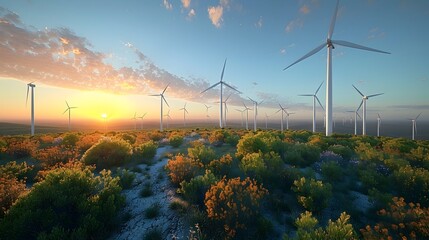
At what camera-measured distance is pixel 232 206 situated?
8188mm

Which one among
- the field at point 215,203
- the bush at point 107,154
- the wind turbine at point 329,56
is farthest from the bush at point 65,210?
the wind turbine at point 329,56

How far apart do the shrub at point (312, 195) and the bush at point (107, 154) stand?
1155 centimetres

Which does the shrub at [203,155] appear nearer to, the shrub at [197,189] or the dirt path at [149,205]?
the dirt path at [149,205]

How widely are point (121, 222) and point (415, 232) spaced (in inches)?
422

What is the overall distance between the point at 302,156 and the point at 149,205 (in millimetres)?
11559

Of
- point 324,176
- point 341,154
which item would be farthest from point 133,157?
point 341,154

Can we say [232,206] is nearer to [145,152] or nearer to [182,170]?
[182,170]

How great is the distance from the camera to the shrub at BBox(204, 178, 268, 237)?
7.65m

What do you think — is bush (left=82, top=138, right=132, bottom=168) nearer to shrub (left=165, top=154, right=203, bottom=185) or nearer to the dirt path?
the dirt path

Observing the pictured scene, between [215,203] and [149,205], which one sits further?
[149,205]

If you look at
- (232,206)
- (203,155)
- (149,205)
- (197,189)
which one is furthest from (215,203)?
(203,155)

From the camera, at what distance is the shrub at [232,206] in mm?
7652

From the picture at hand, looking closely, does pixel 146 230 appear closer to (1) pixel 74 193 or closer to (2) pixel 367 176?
(1) pixel 74 193

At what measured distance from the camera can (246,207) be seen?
8.34 m
